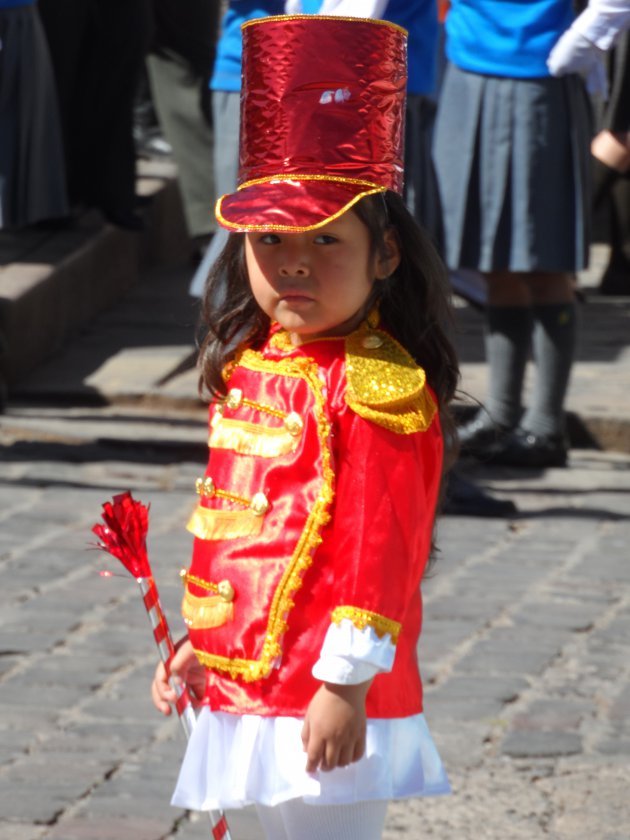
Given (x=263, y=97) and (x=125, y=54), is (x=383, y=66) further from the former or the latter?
(x=125, y=54)

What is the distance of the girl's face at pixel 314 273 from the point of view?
7.90 ft

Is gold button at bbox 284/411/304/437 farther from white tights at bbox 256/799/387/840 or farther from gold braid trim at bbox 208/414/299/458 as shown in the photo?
white tights at bbox 256/799/387/840

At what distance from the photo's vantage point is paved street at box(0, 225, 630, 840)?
332 cm

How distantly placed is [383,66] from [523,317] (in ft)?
11.6

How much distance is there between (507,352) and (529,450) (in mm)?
342

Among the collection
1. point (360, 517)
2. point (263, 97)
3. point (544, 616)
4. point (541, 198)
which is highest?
point (263, 97)

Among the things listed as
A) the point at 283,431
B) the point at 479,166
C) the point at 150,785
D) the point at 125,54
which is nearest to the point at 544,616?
the point at 150,785

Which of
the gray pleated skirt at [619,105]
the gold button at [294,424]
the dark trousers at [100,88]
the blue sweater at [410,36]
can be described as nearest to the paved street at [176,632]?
the gold button at [294,424]

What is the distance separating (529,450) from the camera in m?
6.01

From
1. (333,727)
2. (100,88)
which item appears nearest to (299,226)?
(333,727)

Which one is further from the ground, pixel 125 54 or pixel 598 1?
pixel 598 1

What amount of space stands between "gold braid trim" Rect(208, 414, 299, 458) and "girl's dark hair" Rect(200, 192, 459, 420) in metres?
0.14

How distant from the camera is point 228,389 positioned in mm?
2611

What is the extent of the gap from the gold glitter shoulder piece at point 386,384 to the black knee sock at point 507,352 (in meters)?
3.43
